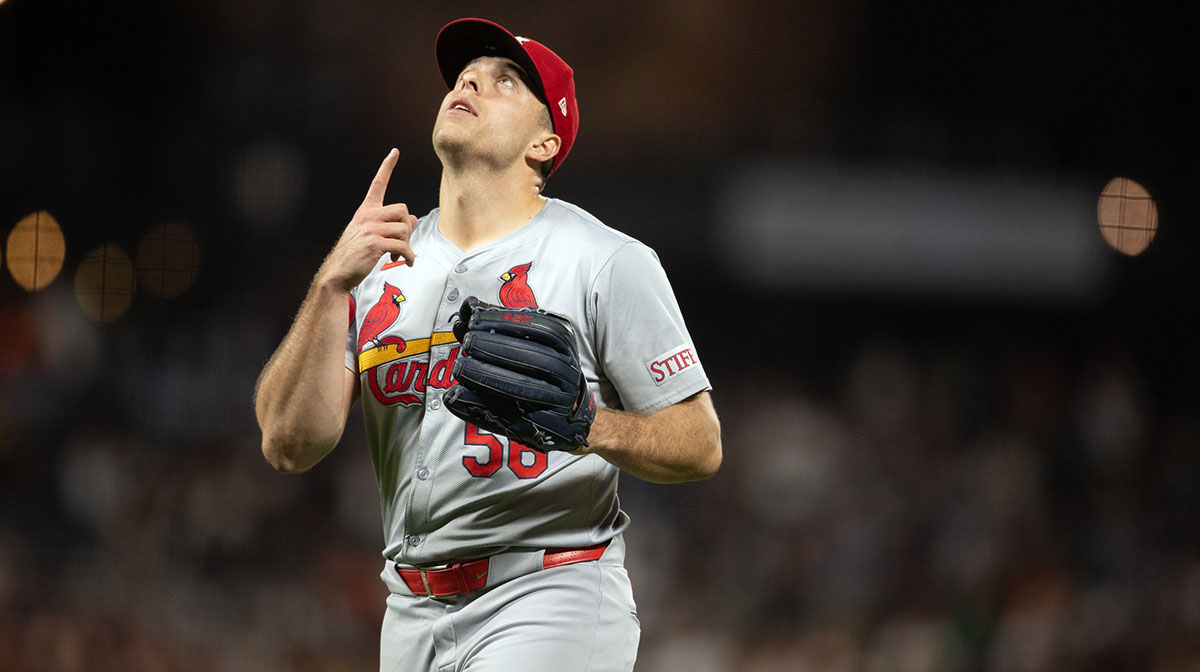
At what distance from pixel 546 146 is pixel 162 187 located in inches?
237

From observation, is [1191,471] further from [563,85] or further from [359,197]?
[563,85]

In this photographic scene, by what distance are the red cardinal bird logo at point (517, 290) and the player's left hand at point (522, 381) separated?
0.38 m

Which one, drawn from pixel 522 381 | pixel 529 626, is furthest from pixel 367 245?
pixel 529 626

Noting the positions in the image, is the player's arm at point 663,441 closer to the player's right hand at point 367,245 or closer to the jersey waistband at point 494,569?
the jersey waistband at point 494,569

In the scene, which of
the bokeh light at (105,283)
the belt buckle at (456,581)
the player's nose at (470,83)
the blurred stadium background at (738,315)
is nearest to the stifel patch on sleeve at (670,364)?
the belt buckle at (456,581)

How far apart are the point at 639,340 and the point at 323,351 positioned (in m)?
0.60

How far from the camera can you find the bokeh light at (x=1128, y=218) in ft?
27.7

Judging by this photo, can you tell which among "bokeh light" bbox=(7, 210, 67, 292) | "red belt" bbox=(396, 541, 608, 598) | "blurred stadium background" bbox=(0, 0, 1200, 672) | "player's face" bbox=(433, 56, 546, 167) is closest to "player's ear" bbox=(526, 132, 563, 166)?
"player's face" bbox=(433, 56, 546, 167)

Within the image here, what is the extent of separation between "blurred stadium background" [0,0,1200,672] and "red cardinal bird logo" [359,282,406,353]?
14.4 ft

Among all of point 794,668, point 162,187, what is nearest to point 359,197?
point 162,187

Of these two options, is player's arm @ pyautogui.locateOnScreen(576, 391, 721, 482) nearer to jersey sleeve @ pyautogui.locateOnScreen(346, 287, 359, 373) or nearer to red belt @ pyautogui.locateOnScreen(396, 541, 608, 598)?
red belt @ pyautogui.locateOnScreen(396, 541, 608, 598)

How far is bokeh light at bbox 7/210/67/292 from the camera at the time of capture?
7.42 m

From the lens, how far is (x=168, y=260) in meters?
7.79

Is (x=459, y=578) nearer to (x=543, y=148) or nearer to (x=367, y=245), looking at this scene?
(x=367, y=245)
